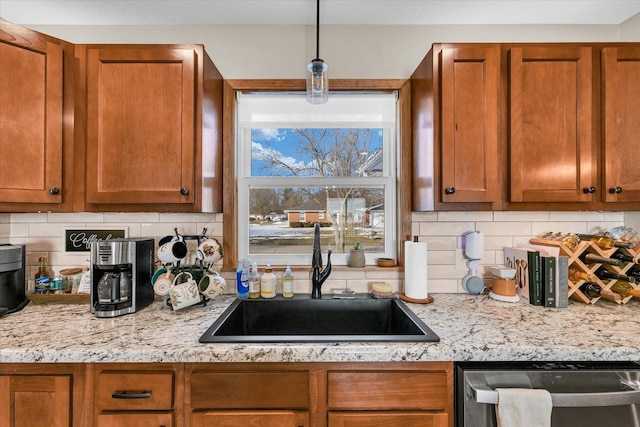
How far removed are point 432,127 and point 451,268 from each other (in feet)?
2.80

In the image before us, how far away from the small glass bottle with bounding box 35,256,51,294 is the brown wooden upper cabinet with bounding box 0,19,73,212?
480 millimetres

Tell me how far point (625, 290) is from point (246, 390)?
1.87 metres

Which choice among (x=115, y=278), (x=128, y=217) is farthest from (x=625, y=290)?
(x=128, y=217)

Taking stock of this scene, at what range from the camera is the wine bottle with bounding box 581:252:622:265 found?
1475 millimetres

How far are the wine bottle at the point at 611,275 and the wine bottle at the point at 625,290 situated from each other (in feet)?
0.12

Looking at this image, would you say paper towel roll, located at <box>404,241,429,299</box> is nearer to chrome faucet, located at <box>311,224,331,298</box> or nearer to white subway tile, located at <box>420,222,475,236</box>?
white subway tile, located at <box>420,222,475,236</box>

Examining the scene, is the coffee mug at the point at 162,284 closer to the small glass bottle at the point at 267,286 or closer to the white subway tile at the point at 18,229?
the small glass bottle at the point at 267,286

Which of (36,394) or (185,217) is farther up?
(185,217)

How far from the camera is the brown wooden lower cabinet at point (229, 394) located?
106cm

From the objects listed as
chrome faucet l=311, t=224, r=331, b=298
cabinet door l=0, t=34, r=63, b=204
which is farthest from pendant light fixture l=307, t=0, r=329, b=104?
cabinet door l=0, t=34, r=63, b=204

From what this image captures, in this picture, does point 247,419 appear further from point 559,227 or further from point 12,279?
point 559,227

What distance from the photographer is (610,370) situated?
3.43ft

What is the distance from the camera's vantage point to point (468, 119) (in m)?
1.45

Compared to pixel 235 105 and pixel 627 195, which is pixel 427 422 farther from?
pixel 235 105
